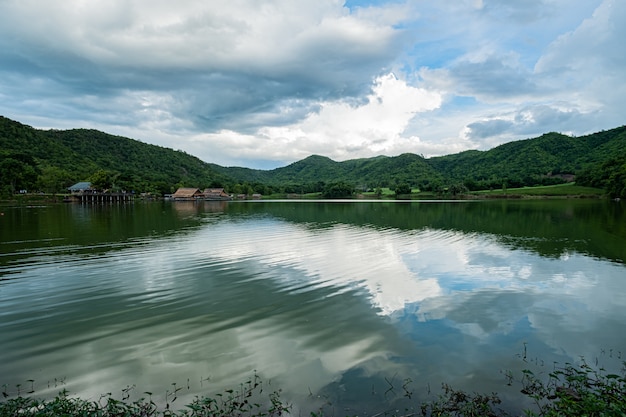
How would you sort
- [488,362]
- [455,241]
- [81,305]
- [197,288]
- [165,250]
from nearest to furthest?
[488,362]
[81,305]
[197,288]
[165,250]
[455,241]

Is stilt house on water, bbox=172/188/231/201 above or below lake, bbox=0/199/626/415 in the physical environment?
above

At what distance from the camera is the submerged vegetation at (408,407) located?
5.91 meters

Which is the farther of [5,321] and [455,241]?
[455,241]

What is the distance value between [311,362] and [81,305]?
9.39 metres

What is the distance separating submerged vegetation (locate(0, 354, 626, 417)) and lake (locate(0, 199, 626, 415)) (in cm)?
25

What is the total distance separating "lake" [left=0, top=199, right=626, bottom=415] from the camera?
7516 millimetres

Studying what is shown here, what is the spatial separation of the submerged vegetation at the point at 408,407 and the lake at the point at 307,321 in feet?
0.83

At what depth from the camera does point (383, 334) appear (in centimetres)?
1008

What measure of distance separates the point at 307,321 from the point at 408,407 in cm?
506

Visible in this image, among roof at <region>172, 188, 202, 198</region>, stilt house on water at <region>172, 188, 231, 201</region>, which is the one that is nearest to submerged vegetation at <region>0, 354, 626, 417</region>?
stilt house on water at <region>172, 188, 231, 201</region>

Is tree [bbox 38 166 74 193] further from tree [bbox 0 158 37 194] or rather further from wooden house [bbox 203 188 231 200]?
wooden house [bbox 203 188 231 200]

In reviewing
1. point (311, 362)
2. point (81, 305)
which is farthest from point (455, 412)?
point (81, 305)

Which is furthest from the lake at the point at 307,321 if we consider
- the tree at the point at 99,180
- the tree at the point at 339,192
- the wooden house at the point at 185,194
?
the tree at the point at 339,192

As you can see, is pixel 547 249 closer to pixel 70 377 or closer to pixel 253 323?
pixel 253 323
